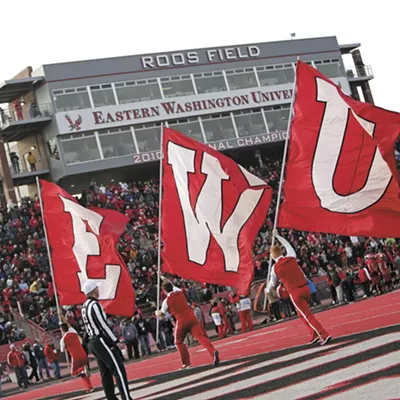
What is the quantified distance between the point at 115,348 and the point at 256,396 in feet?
7.97

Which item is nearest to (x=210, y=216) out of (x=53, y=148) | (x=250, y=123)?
(x=53, y=148)

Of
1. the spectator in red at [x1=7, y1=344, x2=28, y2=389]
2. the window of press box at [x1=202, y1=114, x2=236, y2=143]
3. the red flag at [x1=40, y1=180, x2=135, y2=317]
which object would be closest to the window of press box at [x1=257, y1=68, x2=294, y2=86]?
the window of press box at [x1=202, y1=114, x2=236, y2=143]

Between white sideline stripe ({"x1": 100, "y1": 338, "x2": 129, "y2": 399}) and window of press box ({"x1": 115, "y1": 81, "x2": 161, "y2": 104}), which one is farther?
window of press box ({"x1": 115, "y1": 81, "x2": 161, "y2": 104})

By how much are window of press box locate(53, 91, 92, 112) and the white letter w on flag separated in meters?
31.6

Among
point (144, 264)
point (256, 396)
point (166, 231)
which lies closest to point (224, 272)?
point (166, 231)

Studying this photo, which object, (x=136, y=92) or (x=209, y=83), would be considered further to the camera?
(x=209, y=83)

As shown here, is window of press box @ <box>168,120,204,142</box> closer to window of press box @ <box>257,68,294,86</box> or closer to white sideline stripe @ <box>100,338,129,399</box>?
window of press box @ <box>257,68,294,86</box>

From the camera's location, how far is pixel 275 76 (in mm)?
56812

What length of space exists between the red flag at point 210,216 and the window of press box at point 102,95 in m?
31.6

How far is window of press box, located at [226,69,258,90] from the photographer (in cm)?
5531

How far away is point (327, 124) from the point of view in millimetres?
16031

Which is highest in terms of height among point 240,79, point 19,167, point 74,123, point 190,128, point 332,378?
point 240,79

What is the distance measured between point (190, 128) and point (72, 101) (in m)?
6.75

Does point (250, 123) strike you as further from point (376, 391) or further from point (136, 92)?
point (376, 391)
